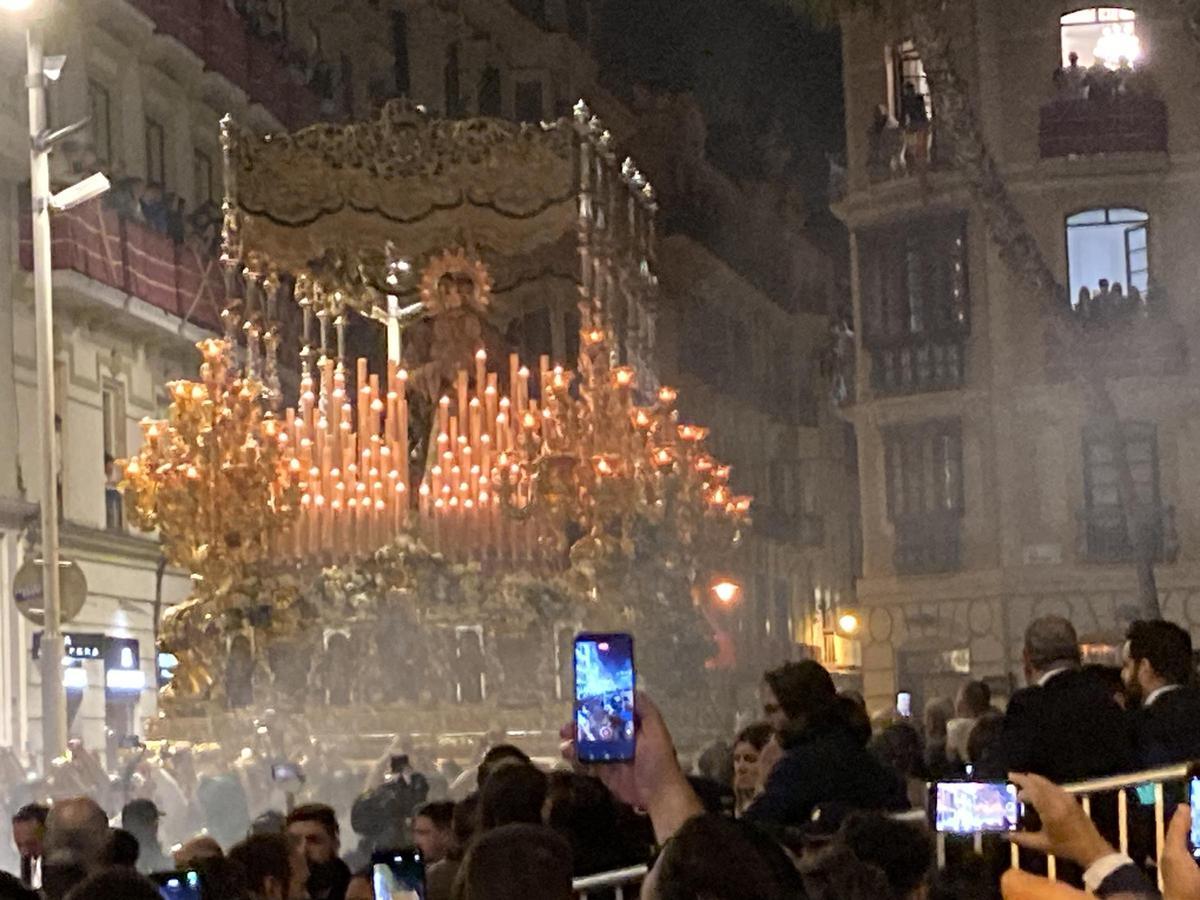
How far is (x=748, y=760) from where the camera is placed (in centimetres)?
1118

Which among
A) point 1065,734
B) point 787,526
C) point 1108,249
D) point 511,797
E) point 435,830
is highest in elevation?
point 1108,249

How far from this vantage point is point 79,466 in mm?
35094

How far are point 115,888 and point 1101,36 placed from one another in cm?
3494

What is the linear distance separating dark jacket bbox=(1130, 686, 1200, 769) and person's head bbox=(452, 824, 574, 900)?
3.93 metres

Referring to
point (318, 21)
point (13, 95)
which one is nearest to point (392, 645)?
point (13, 95)

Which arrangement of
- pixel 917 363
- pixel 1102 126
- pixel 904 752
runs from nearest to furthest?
1. pixel 904 752
2. pixel 1102 126
3. pixel 917 363

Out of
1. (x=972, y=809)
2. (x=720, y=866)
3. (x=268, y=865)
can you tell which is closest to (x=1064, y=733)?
(x=972, y=809)

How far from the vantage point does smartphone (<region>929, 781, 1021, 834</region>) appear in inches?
286

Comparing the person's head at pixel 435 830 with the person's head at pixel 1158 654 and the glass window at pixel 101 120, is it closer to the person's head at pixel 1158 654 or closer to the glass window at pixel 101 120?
the person's head at pixel 1158 654

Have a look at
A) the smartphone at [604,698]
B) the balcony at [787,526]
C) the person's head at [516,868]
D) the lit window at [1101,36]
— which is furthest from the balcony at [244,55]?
the person's head at [516,868]

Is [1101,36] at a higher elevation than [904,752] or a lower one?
higher

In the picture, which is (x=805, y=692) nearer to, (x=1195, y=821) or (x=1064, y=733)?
(x=1064, y=733)

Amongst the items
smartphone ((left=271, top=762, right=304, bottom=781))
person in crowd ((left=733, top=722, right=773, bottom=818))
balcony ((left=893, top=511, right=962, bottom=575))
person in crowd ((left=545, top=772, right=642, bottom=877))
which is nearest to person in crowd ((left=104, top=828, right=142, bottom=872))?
person in crowd ((left=545, top=772, right=642, bottom=877))

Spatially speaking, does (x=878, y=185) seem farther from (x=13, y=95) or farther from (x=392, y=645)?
(x=392, y=645)
